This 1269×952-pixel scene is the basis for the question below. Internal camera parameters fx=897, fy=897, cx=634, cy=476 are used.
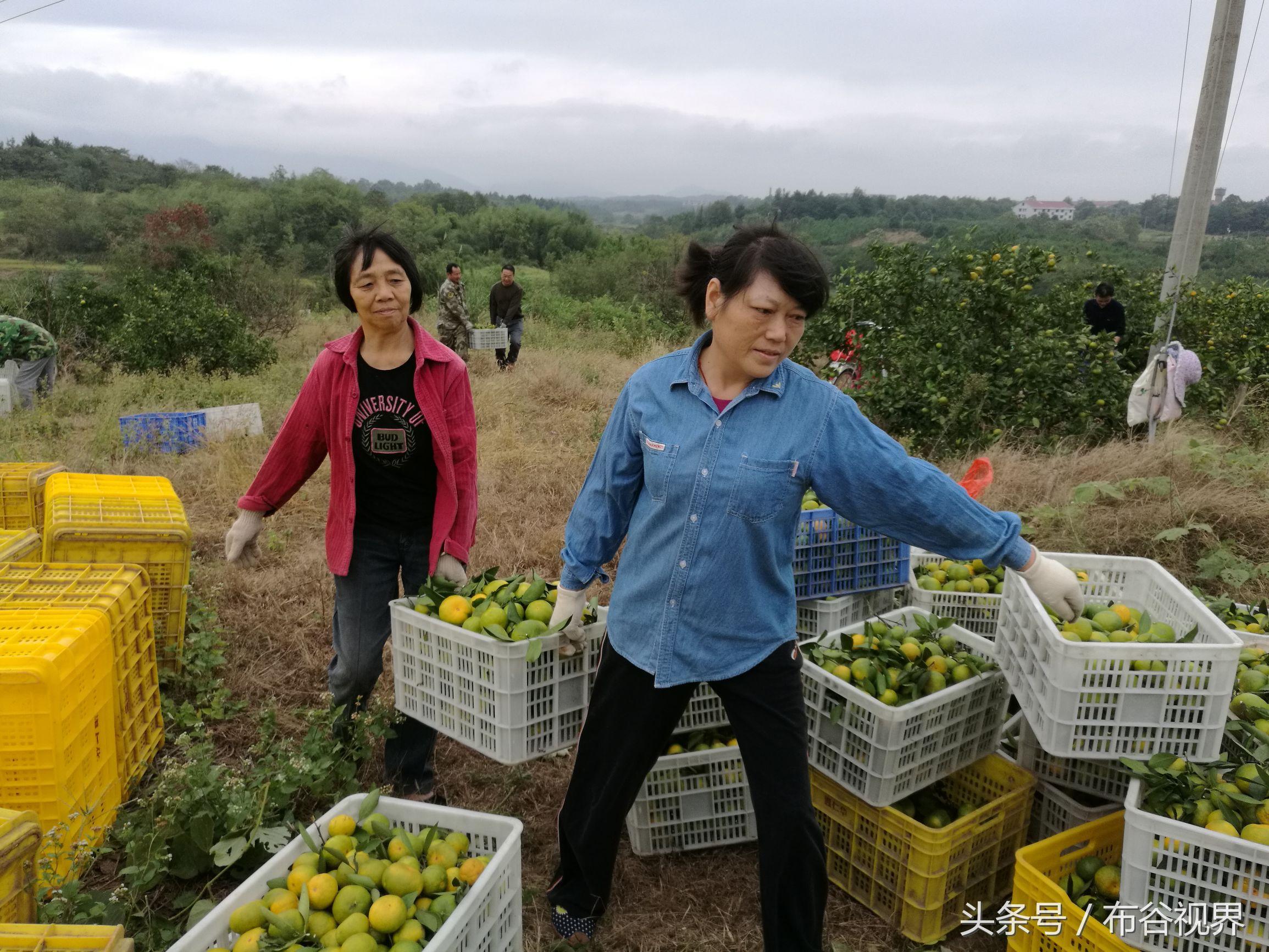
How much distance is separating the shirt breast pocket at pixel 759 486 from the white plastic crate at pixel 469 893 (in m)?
0.98

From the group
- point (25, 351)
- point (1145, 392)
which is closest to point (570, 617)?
point (1145, 392)

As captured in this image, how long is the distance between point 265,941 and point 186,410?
817cm

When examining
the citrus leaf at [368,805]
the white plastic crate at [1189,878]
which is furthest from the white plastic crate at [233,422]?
the white plastic crate at [1189,878]

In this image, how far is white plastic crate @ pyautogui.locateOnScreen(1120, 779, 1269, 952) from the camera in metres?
2.05

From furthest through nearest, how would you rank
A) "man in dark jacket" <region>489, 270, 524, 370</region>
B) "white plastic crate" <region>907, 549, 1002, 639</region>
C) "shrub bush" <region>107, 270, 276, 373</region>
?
"man in dark jacket" <region>489, 270, 524, 370</region>
"shrub bush" <region>107, 270, 276, 373</region>
"white plastic crate" <region>907, 549, 1002, 639</region>

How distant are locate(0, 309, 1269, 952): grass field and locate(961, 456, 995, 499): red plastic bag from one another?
849 mm

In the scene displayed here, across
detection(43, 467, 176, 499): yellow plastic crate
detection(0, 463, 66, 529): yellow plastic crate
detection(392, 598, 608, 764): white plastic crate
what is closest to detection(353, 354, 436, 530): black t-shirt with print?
detection(392, 598, 608, 764): white plastic crate

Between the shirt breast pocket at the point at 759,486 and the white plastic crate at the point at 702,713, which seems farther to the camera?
the white plastic crate at the point at 702,713

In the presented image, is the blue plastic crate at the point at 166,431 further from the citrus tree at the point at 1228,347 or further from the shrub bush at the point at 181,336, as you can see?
the citrus tree at the point at 1228,347

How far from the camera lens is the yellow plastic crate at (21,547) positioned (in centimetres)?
366

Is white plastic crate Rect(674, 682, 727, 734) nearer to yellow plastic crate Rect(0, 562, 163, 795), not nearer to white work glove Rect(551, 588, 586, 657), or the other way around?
white work glove Rect(551, 588, 586, 657)

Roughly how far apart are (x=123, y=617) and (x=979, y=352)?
6.41 metres

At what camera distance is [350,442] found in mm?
2961

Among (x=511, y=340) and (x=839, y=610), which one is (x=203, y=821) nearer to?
(x=839, y=610)
